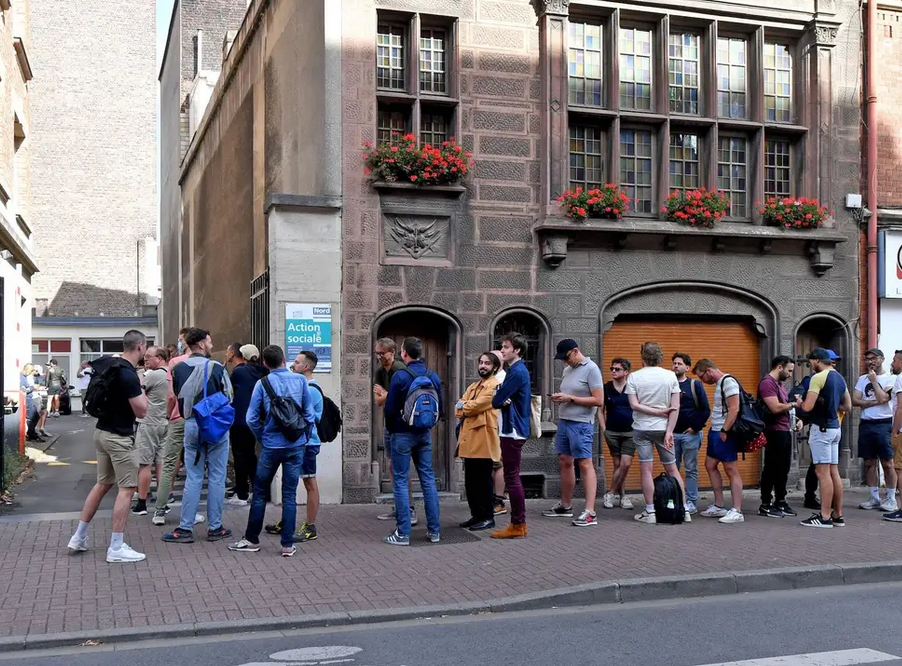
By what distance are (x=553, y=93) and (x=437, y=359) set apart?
12.0ft

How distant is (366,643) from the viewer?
6316 mm

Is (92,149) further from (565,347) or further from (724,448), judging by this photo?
(724,448)

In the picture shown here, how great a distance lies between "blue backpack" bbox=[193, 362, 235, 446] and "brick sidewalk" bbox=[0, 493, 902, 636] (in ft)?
3.29

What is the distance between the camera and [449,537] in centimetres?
988

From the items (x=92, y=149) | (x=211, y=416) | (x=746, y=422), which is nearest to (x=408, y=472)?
(x=211, y=416)

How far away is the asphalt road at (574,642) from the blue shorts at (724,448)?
3.60 metres

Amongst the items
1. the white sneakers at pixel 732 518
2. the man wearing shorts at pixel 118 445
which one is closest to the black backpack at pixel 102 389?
the man wearing shorts at pixel 118 445

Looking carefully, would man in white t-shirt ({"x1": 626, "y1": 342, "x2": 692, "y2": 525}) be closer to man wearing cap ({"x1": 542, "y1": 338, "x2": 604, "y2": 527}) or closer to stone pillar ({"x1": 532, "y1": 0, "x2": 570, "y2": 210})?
man wearing cap ({"x1": 542, "y1": 338, "x2": 604, "y2": 527})

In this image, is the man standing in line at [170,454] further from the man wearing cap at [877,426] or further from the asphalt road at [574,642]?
the man wearing cap at [877,426]

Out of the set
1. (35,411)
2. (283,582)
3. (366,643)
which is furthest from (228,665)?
(35,411)

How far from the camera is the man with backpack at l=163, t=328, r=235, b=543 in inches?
367

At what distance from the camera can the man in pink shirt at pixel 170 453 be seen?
10289 mm

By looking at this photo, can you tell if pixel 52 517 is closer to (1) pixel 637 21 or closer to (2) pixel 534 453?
(2) pixel 534 453

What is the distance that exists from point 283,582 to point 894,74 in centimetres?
1173
